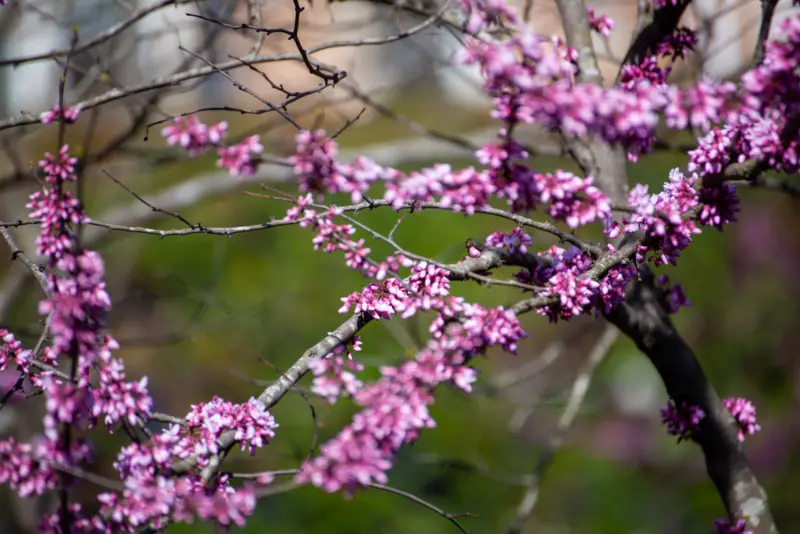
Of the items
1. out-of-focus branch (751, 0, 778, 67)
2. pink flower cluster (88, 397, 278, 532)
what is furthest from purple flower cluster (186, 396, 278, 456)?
out-of-focus branch (751, 0, 778, 67)

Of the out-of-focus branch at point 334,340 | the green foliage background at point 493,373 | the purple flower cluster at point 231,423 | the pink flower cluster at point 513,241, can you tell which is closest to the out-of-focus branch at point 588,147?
the pink flower cluster at point 513,241

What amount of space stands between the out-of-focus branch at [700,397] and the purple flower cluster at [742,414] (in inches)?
2.1

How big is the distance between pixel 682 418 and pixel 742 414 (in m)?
0.28

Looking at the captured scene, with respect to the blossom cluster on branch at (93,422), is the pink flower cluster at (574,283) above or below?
above

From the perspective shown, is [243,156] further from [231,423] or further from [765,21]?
[765,21]

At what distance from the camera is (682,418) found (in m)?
2.78

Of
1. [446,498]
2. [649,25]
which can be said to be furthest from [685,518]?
[649,25]

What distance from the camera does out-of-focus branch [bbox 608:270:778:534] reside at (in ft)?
9.09

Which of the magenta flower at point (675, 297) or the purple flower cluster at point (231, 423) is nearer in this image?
the purple flower cluster at point (231, 423)

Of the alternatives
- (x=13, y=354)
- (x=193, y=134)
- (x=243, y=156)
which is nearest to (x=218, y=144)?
(x=193, y=134)

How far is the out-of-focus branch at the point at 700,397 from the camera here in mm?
2770

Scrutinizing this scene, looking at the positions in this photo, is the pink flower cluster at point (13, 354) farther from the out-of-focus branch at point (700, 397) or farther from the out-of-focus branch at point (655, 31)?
the out-of-focus branch at point (655, 31)

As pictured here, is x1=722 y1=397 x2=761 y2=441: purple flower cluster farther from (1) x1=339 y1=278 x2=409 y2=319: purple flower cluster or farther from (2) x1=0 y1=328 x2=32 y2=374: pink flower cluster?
(2) x1=0 y1=328 x2=32 y2=374: pink flower cluster

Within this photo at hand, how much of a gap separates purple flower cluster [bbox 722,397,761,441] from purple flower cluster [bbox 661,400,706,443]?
0.21 m
